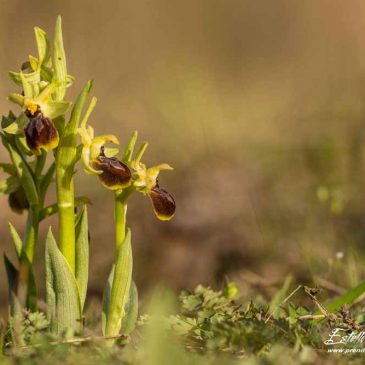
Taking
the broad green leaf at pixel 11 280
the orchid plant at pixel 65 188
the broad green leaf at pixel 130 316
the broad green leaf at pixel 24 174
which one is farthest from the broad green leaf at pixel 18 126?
the broad green leaf at pixel 130 316

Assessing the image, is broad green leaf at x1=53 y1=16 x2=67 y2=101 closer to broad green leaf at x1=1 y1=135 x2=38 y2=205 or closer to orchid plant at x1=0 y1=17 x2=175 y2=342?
orchid plant at x1=0 y1=17 x2=175 y2=342

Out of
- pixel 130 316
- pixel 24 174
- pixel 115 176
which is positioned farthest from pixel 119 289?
pixel 24 174

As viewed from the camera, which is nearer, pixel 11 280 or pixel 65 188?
pixel 65 188

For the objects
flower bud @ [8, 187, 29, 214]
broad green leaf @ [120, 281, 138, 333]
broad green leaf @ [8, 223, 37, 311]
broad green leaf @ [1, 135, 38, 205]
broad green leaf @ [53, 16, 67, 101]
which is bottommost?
broad green leaf @ [120, 281, 138, 333]

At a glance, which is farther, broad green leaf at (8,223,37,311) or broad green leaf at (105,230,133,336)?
broad green leaf at (8,223,37,311)

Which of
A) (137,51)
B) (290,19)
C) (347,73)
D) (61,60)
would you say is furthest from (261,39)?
(61,60)

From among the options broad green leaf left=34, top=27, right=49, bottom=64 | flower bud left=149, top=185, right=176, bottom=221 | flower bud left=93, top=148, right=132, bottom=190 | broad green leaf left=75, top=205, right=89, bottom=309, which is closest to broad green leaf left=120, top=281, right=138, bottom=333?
broad green leaf left=75, top=205, right=89, bottom=309

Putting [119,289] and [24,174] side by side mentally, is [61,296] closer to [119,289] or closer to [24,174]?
[119,289]
